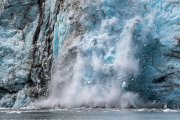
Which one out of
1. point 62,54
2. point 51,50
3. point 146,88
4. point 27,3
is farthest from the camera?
point 27,3

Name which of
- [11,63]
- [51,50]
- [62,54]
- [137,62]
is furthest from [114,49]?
[11,63]

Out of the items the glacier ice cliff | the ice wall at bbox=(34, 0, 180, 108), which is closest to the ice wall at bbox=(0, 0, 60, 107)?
the glacier ice cliff

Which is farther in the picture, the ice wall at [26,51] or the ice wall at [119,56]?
the ice wall at [26,51]

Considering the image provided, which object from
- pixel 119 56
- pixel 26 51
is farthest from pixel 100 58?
pixel 26 51

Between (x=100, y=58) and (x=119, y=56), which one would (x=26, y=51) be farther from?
(x=119, y=56)

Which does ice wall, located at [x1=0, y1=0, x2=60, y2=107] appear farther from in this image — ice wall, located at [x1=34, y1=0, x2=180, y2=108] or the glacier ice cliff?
ice wall, located at [x1=34, y1=0, x2=180, y2=108]

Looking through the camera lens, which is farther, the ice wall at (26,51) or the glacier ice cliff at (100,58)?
the ice wall at (26,51)

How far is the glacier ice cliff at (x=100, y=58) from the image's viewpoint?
30.0 meters

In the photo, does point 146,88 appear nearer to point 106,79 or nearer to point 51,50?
point 106,79

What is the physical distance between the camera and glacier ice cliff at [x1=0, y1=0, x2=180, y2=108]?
2998 cm

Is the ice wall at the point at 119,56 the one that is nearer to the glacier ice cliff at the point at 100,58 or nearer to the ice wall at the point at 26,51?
the glacier ice cliff at the point at 100,58

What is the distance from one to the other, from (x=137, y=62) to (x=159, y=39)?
1950 millimetres

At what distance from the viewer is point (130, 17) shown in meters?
31.7

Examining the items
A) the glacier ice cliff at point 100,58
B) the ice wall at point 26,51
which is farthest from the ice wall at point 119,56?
the ice wall at point 26,51
